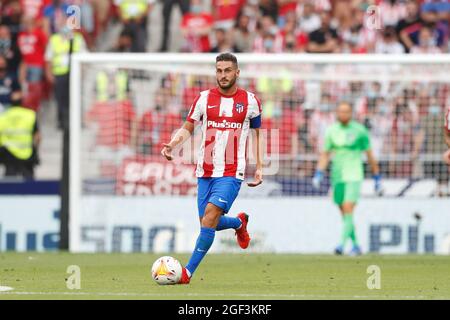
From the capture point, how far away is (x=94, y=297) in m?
12.3

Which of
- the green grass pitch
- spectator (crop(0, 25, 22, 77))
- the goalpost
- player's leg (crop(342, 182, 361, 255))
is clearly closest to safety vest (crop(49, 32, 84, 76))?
spectator (crop(0, 25, 22, 77))

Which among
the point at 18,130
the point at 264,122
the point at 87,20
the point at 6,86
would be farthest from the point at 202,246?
the point at 87,20

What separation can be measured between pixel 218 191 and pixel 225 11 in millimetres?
13763

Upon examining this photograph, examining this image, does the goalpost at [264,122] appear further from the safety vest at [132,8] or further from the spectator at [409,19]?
the safety vest at [132,8]

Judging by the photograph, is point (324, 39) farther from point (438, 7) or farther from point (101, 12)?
point (101, 12)

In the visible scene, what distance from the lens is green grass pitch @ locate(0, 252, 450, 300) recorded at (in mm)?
12828

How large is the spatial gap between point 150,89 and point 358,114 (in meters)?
3.67

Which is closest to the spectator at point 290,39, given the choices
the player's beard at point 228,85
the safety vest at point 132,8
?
the safety vest at point 132,8

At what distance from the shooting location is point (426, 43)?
25875 mm

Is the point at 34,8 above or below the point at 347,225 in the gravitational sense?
above

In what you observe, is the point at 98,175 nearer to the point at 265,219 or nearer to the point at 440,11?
the point at 265,219

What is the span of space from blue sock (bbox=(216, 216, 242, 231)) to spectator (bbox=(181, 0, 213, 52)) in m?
12.0

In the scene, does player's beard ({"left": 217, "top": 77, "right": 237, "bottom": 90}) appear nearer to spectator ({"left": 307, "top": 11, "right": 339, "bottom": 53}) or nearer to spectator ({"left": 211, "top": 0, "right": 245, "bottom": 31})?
spectator ({"left": 307, "top": 11, "right": 339, "bottom": 53})

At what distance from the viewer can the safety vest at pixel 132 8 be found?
26844 millimetres
